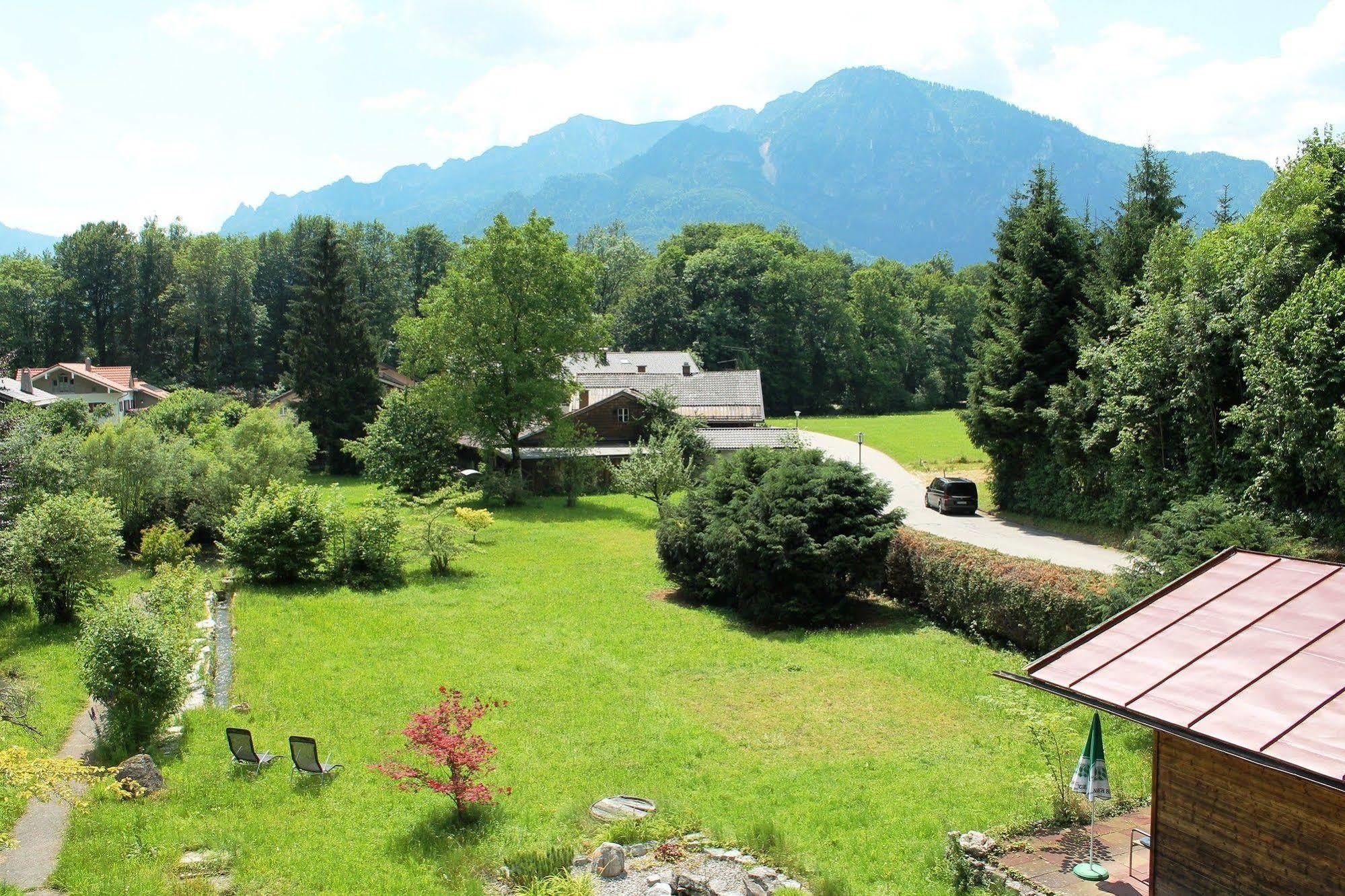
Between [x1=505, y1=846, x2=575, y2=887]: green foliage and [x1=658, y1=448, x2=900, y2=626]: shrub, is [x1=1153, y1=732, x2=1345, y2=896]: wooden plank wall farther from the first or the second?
[x1=658, y1=448, x2=900, y2=626]: shrub

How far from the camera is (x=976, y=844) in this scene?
31.6ft

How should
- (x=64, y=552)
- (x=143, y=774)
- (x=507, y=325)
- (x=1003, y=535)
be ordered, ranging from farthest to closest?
1. (x=507, y=325)
2. (x=1003, y=535)
3. (x=64, y=552)
4. (x=143, y=774)

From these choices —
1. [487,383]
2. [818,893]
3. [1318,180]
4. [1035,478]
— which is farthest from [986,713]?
[487,383]

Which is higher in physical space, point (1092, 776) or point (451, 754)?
point (1092, 776)

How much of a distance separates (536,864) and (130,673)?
738 cm

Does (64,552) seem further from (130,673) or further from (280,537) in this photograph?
(130,673)

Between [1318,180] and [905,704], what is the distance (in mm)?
17039

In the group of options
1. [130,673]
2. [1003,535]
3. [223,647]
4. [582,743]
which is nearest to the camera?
[130,673]

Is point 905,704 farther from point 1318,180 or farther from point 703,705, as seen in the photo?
point 1318,180

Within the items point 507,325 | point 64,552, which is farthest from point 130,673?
point 507,325

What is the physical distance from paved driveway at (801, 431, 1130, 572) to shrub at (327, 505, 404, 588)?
14.1 meters

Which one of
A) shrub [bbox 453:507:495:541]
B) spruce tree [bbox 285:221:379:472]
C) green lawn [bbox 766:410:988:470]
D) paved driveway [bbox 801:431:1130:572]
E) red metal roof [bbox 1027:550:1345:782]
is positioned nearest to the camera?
red metal roof [bbox 1027:550:1345:782]

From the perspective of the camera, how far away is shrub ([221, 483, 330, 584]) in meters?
24.7

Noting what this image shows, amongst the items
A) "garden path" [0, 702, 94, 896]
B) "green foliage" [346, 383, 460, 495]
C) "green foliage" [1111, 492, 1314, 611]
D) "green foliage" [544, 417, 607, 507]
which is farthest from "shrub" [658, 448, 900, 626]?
"green foliage" [346, 383, 460, 495]
